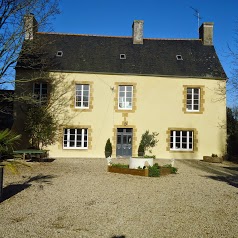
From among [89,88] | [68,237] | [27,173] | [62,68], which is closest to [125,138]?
[89,88]

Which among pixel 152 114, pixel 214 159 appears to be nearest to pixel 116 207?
pixel 214 159

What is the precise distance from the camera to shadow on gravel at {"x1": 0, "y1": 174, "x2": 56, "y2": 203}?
320 inches

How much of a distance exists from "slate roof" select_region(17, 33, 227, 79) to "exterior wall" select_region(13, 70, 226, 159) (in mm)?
588

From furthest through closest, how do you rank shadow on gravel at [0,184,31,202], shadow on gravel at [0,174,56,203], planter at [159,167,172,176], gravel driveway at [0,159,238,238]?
planter at [159,167,172,176], shadow on gravel at [0,174,56,203], shadow on gravel at [0,184,31,202], gravel driveway at [0,159,238,238]

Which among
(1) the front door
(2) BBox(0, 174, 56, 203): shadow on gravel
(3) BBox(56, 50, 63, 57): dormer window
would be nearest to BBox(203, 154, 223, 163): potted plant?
(1) the front door

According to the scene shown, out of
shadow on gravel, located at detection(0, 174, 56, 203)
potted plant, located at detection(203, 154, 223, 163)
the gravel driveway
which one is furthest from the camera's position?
potted plant, located at detection(203, 154, 223, 163)

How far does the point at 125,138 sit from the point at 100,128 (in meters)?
1.76

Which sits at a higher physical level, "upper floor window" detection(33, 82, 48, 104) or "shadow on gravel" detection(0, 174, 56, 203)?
"upper floor window" detection(33, 82, 48, 104)

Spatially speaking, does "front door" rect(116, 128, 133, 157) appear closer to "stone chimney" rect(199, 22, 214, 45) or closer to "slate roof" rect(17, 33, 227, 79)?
"slate roof" rect(17, 33, 227, 79)

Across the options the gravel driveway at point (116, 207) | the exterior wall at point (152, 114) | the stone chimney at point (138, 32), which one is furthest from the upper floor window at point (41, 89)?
the gravel driveway at point (116, 207)

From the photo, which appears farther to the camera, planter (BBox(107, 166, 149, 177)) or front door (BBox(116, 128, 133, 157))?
front door (BBox(116, 128, 133, 157))

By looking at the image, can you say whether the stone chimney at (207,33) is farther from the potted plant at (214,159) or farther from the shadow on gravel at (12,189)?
the shadow on gravel at (12,189)

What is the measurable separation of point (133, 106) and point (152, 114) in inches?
53.4

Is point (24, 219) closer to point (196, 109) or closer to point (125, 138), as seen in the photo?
point (125, 138)
